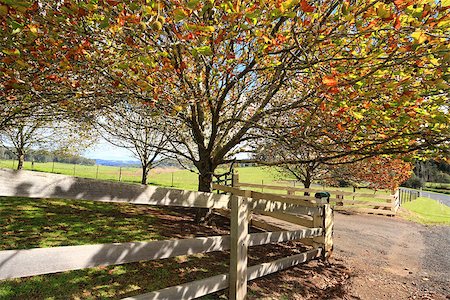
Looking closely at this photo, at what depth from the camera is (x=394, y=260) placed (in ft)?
25.9

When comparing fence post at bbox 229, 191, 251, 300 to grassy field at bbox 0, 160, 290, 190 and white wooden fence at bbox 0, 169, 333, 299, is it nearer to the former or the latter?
white wooden fence at bbox 0, 169, 333, 299

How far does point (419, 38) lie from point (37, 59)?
248 inches

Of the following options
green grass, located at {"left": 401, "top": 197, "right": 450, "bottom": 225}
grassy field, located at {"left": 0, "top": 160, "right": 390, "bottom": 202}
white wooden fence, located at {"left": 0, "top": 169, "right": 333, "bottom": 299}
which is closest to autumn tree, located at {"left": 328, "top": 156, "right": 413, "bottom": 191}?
green grass, located at {"left": 401, "top": 197, "right": 450, "bottom": 225}

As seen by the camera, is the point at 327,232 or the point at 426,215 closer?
the point at 327,232

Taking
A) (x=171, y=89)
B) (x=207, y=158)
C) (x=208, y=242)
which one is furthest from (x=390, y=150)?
(x=171, y=89)

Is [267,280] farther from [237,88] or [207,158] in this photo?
[237,88]

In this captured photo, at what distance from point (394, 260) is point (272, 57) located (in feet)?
23.6

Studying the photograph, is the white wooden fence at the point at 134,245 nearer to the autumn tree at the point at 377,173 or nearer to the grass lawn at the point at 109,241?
the grass lawn at the point at 109,241

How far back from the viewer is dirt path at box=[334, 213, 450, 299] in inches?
220

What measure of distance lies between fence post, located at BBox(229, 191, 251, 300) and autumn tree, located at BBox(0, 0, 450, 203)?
2191mm

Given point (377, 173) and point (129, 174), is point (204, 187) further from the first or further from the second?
point (129, 174)

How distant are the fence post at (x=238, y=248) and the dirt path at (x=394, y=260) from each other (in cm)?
259

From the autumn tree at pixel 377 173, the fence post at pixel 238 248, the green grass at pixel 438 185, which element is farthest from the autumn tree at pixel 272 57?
the green grass at pixel 438 185

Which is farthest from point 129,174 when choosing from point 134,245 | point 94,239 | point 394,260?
point 134,245
